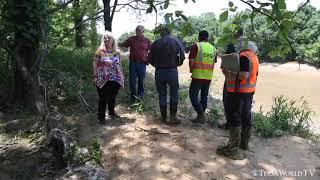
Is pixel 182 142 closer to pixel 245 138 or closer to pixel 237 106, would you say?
pixel 245 138

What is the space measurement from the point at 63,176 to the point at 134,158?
996mm

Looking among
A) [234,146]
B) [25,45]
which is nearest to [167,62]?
[234,146]

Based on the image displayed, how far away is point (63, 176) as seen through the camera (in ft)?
17.9

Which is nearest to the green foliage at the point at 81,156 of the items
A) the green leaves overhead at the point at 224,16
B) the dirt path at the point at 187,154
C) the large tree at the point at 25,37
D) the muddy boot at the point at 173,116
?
the dirt path at the point at 187,154

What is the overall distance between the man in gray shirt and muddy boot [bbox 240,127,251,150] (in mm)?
1303

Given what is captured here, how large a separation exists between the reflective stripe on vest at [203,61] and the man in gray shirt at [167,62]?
28 centimetres

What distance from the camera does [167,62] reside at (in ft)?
23.6

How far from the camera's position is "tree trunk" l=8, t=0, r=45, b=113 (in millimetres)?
7000

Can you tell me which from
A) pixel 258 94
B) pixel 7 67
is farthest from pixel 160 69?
pixel 258 94

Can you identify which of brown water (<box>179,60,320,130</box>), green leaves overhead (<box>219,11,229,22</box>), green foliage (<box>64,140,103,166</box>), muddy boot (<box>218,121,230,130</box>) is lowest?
brown water (<box>179,60,320,130</box>)

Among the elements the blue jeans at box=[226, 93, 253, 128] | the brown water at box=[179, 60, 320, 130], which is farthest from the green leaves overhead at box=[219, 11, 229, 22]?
the brown water at box=[179, 60, 320, 130]

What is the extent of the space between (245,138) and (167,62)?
1.77 m

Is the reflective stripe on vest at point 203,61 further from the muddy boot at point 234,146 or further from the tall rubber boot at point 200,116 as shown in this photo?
the muddy boot at point 234,146

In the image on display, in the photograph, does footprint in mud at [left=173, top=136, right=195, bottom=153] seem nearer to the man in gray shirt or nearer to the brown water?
the man in gray shirt
